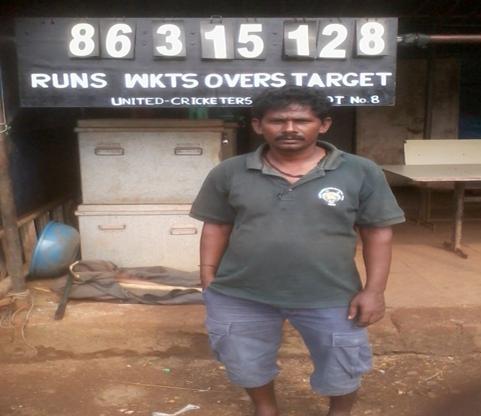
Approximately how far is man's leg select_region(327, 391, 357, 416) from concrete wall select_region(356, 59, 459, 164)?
697 centimetres

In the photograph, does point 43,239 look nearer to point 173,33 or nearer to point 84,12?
point 173,33

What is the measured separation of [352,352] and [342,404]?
1.05ft

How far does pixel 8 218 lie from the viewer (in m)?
4.31

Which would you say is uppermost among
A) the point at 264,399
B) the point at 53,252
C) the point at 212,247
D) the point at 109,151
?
the point at 109,151

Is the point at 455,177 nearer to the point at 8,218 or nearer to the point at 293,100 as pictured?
the point at 293,100

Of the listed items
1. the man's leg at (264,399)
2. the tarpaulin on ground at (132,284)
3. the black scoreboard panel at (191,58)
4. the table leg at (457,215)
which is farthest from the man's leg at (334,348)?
the table leg at (457,215)

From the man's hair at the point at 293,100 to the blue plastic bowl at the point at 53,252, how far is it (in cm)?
287

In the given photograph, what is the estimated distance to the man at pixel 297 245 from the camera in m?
2.36

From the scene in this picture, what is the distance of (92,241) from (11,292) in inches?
30.9

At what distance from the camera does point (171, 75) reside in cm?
441

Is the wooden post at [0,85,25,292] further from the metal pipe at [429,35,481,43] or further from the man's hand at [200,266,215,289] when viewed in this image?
the metal pipe at [429,35,481,43]

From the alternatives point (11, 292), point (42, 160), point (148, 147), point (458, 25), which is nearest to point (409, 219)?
point (458, 25)

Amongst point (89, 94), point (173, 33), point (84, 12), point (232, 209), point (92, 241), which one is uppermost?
point (84, 12)

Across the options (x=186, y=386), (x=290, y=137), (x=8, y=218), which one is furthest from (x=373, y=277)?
(x=8, y=218)
